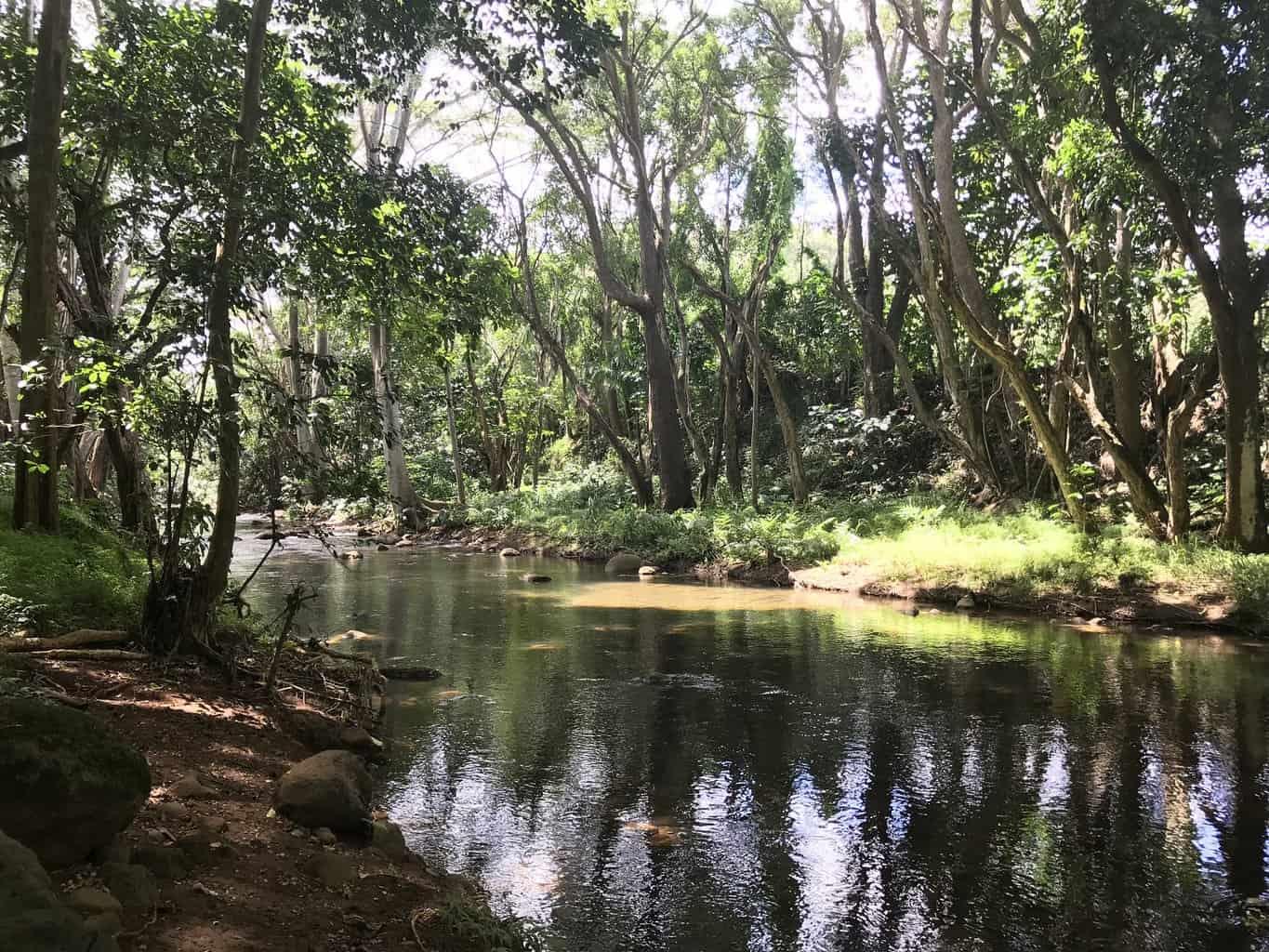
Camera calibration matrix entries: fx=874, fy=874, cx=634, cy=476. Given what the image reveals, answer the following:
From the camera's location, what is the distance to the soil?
336cm

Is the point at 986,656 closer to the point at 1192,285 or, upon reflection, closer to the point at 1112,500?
the point at 1192,285

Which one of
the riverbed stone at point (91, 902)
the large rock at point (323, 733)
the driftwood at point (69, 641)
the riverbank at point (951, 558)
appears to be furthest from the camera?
the riverbank at point (951, 558)

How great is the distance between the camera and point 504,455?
34.9 m

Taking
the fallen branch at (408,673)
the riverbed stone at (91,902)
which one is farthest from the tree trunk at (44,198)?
the riverbed stone at (91,902)

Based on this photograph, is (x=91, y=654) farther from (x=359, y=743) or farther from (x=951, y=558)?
(x=951, y=558)

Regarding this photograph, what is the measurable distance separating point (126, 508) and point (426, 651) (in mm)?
3740

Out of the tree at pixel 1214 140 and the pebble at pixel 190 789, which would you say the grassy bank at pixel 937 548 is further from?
the pebble at pixel 190 789

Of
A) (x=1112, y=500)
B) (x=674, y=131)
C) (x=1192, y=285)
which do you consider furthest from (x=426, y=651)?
(x=674, y=131)

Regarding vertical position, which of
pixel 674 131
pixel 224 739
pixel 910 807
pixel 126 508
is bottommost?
pixel 910 807

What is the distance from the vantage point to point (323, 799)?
478 centimetres

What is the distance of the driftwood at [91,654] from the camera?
617cm

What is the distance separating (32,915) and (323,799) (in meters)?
2.48

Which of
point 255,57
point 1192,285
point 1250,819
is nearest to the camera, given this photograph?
point 1250,819

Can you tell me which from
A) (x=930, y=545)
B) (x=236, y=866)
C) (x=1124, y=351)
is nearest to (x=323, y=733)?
(x=236, y=866)
